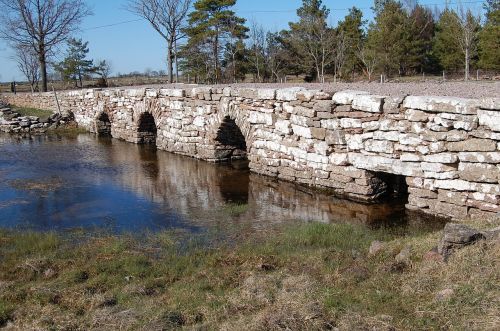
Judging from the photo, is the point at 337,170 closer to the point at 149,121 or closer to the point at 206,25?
the point at 149,121

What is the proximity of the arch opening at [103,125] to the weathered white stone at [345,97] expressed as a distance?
47.2 feet

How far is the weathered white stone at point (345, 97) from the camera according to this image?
30.9 ft

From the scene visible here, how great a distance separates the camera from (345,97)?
951cm

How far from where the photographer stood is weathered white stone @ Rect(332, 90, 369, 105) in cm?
941

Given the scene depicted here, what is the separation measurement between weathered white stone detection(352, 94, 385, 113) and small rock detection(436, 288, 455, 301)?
16.3 feet

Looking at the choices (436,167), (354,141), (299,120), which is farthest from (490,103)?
(299,120)

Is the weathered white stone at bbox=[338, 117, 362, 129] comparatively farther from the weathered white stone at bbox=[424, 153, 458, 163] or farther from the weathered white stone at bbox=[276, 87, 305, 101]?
the weathered white stone at bbox=[424, 153, 458, 163]

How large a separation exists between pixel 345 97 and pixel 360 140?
0.91m

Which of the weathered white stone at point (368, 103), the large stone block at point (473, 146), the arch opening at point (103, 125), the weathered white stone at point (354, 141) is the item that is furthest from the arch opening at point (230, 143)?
the arch opening at point (103, 125)

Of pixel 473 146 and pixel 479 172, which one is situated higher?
pixel 473 146

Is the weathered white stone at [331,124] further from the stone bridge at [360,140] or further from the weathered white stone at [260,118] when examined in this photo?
the weathered white stone at [260,118]

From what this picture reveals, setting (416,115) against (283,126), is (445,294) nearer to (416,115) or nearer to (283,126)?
(416,115)

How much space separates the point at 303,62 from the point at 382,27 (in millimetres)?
5763

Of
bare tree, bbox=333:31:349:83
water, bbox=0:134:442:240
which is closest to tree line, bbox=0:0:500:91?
bare tree, bbox=333:31:349:83
